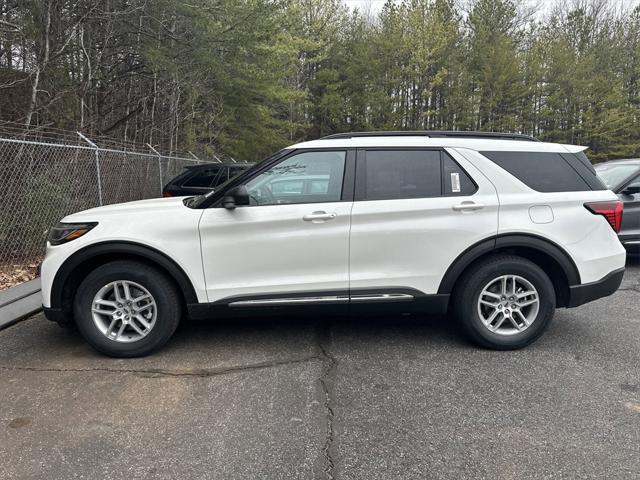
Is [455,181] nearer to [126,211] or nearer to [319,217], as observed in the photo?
[319,217]

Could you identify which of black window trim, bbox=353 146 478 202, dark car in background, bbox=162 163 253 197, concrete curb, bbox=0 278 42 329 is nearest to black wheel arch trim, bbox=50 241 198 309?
concrete curb, bbox=0 278 42 329

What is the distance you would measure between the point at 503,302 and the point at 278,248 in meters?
1.93

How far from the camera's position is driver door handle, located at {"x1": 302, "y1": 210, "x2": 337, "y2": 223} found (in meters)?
3.56

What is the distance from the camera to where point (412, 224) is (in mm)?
3627

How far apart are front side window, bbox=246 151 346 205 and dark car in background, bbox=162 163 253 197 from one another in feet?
15.6

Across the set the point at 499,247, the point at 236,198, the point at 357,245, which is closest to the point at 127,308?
the point at 236,198

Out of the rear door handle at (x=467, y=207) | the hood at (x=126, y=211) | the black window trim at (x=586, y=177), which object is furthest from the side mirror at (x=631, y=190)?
the hood at (x=126, y=211)

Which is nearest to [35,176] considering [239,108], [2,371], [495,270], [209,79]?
[2,371]

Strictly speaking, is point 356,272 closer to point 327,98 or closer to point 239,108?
point 239,108

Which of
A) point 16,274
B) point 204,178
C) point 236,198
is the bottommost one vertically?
point 16,274

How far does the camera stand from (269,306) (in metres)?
3.60

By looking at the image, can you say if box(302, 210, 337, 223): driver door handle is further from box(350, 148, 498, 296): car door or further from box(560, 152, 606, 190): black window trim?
box(560, 152, 606, 190): black window trim

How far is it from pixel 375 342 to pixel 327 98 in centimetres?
2722

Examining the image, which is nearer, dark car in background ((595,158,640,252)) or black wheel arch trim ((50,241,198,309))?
black wheel arch trim ((50,241,198,309))
